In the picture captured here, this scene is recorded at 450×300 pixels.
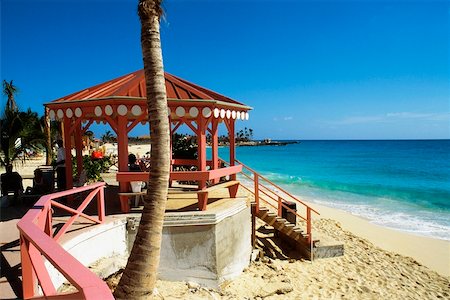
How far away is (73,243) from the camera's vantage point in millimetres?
5734

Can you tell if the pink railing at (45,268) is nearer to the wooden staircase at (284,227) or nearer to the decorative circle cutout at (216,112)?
the decorative circle cutout at (216,112)

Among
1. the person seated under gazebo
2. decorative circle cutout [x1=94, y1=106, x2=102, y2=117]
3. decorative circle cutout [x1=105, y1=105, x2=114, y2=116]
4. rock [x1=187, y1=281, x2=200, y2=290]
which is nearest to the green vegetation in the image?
the person seated under gazebo

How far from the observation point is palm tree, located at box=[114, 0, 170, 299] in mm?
4707

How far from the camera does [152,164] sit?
15.6ft

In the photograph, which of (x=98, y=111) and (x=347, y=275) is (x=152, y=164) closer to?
(x=98, y=111)

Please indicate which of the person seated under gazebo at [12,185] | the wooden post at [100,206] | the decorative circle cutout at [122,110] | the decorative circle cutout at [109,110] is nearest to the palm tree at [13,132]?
the person seated under gazebo at [12,185]

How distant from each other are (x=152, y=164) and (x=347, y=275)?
7.61 metres

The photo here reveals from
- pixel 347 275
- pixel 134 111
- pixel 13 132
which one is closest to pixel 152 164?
pixel 134 111

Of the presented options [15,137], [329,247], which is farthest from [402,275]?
[15,137]

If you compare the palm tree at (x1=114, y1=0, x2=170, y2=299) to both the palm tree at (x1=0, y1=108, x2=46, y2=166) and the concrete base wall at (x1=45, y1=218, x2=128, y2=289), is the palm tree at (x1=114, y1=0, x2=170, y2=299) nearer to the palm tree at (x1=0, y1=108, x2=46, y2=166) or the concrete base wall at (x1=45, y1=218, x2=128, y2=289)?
the concrete base wall at (x1=45, y1=218, x2=128, y2=289)

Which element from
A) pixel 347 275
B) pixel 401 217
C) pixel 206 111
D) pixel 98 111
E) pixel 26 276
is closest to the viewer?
pixel 26 276

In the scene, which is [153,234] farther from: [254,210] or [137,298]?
[254,210]

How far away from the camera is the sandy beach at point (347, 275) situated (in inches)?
307

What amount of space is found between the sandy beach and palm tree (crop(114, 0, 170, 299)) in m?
1.78
